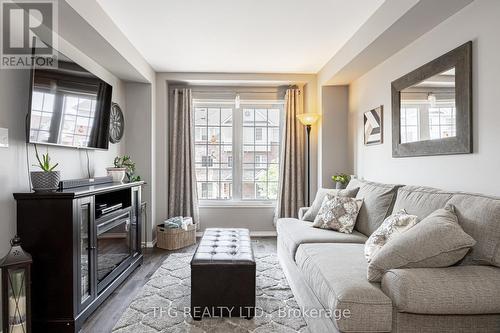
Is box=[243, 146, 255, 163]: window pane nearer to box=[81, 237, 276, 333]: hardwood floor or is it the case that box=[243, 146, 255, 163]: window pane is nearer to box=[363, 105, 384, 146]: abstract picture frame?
box=[81, 237, 276, 333]: hardwood floor

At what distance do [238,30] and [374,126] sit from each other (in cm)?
197

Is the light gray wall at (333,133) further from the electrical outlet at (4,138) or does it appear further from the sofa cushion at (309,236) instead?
the electrical outlet at (4,138)

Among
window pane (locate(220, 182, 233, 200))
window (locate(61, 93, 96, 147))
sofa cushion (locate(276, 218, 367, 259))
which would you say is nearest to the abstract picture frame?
sofa cushion (locate(276, 218, 367, 259))

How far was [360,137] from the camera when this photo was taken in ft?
13.4

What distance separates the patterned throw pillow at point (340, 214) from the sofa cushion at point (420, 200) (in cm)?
48

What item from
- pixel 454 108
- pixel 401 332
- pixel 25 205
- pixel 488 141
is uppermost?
pixel 454 108

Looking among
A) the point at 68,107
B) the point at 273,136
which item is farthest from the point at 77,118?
the point at 273,136

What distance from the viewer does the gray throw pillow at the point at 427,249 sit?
64.1 inches

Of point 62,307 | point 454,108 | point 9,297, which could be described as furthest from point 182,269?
point 454,108

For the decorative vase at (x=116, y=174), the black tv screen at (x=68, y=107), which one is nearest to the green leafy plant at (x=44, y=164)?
the black tv screen at (x=68, y=107)

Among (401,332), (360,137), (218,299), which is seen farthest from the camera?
(360,137)

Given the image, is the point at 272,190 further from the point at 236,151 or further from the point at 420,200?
the point at 420,200

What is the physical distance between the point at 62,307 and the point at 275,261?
Result: 229 cm

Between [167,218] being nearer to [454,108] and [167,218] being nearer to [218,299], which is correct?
[218,299]
